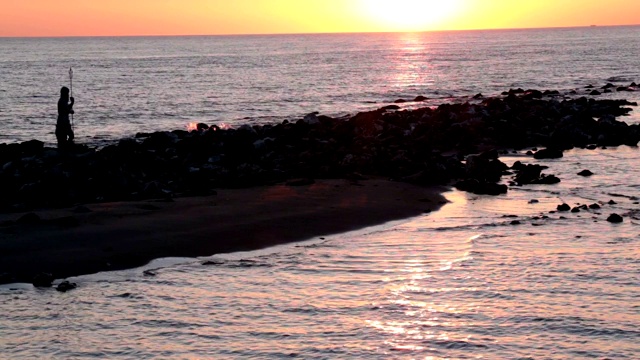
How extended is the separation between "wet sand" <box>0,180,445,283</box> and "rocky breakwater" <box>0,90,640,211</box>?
1.45m

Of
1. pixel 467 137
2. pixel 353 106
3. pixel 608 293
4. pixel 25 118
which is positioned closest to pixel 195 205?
pixel 608 293

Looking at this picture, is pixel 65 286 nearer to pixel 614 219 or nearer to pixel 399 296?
pixel 399 296

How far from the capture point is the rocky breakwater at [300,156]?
877 inches

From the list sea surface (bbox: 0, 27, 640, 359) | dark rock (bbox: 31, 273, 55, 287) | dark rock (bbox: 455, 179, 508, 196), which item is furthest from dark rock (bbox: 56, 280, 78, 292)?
dark rock (bbox: 455, 179, 508, 196)

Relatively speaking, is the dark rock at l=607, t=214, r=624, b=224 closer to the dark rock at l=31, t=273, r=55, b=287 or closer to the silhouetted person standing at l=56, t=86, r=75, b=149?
the dark rock at l=31, t=273, r=55, b=287

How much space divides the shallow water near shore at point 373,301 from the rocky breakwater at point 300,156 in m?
5.93

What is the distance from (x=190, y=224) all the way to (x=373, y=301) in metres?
6.33

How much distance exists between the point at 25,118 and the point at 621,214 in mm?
38389

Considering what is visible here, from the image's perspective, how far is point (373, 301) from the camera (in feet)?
44.4

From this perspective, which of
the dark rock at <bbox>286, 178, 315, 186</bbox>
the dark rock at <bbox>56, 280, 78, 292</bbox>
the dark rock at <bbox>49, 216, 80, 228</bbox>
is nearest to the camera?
the dark rock at <bbox>56, 280, 78, 292</bbox>

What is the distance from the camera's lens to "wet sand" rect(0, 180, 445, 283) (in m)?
16.0

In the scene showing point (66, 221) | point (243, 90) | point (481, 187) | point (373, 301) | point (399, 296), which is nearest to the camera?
point (373, 301)

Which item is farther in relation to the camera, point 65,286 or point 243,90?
point 243,90

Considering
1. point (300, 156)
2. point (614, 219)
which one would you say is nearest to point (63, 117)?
point (300, 156)
